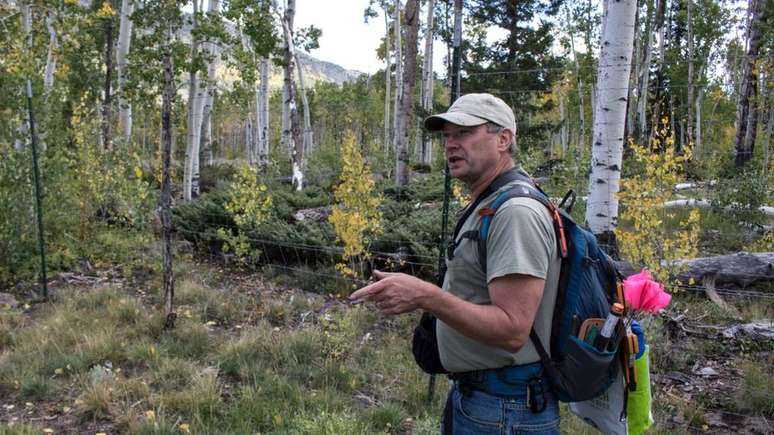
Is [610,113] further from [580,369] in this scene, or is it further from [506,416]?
[506,416]

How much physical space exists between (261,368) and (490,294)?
3.27 meters

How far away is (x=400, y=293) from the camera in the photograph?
1.55 metres

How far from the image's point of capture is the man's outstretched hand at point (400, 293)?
5.05 feet

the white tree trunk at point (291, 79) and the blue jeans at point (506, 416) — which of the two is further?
the white tree trunk at point (291, 79)

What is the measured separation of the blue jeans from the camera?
5.63 feet

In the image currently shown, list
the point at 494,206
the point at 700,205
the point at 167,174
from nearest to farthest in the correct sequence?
the point at 494,206 < the point at 167,174 < the point at 700,205

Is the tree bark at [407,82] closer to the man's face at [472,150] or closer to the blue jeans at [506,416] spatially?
the man's face at [472,150]

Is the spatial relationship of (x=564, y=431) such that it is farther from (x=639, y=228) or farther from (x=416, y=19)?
(x=416, y=19)

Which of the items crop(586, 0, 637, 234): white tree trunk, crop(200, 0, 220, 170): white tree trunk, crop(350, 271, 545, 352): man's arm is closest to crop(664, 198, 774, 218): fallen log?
crop(586, 0, 637, 234): white tree trunk

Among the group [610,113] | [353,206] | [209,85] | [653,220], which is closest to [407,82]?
[209,85]

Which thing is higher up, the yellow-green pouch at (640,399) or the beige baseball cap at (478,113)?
the beige baseball cap at (478,113)

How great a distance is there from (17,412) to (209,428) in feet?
4.83

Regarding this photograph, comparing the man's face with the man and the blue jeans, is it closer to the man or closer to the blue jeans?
the man

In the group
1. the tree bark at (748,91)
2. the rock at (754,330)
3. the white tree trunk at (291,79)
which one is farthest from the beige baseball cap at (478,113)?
the tree bark at (748,91)
